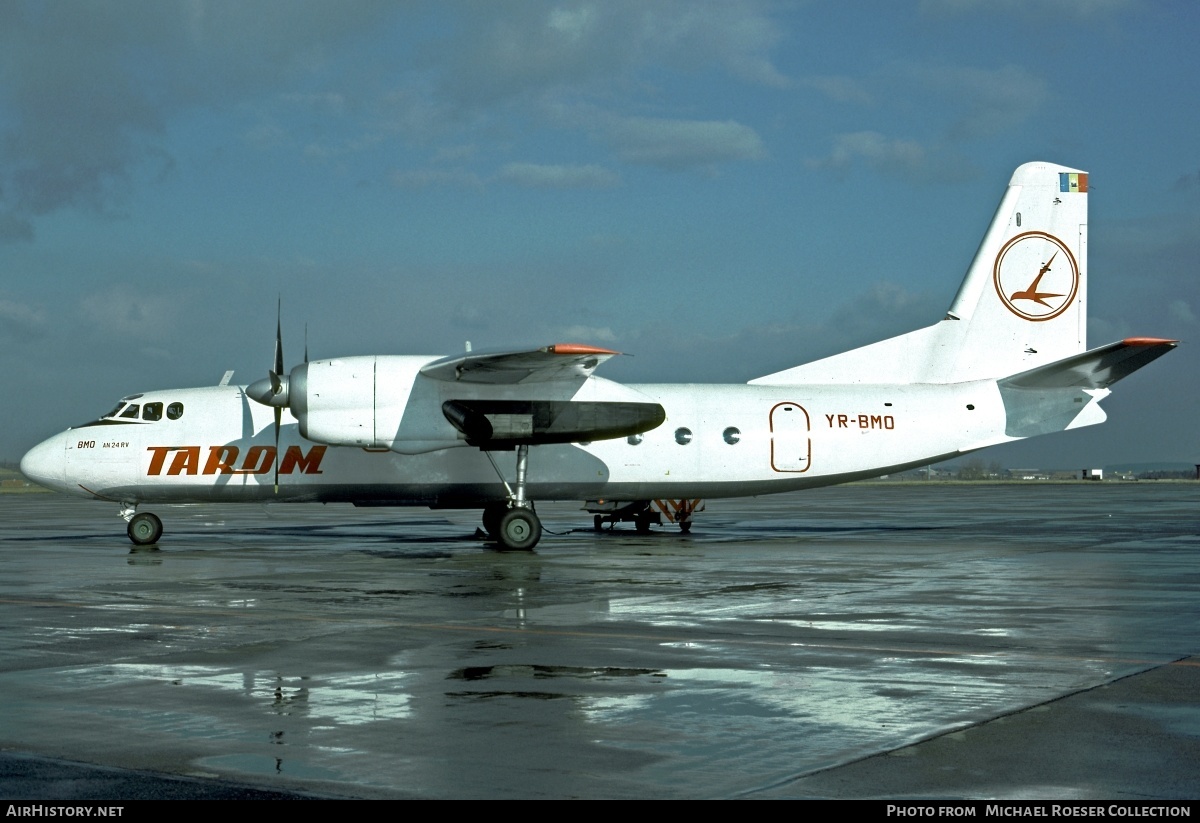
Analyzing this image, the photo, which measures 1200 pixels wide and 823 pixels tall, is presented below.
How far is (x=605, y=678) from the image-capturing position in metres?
9.72

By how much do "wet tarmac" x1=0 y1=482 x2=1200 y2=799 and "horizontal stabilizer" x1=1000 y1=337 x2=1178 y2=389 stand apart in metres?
4.40

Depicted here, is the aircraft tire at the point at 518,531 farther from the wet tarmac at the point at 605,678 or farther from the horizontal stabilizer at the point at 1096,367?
the horizontal stabilizer at the point at 1096,367

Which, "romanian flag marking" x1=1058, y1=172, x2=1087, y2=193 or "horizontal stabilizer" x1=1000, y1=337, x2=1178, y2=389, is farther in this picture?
"romanian flag marking" x1=1058, y1=172, x2=1087, y2=193

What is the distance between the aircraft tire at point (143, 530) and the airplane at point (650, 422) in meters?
0.04

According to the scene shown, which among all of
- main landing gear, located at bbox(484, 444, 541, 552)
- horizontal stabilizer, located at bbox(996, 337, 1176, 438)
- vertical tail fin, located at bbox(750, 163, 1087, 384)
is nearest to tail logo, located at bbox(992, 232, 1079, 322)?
vertical tail fin, located at bbox(750, 163, 1087, 384)

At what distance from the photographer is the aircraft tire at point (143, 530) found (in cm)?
2527

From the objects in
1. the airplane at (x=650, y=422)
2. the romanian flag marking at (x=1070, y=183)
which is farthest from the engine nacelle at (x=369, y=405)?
the romanian flag marking at (x=1070, y=183)

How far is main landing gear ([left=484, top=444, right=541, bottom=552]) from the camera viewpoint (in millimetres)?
23938

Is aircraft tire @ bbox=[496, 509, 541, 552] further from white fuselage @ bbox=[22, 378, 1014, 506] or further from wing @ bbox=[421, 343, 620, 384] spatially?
→ wing @ bbox=[421, 343, 620, 384]

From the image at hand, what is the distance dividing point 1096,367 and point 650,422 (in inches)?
367

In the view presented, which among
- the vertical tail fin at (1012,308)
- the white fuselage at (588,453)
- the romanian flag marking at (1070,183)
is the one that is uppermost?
the romanian flag marking at (1070,183)

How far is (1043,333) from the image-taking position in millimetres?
27047
